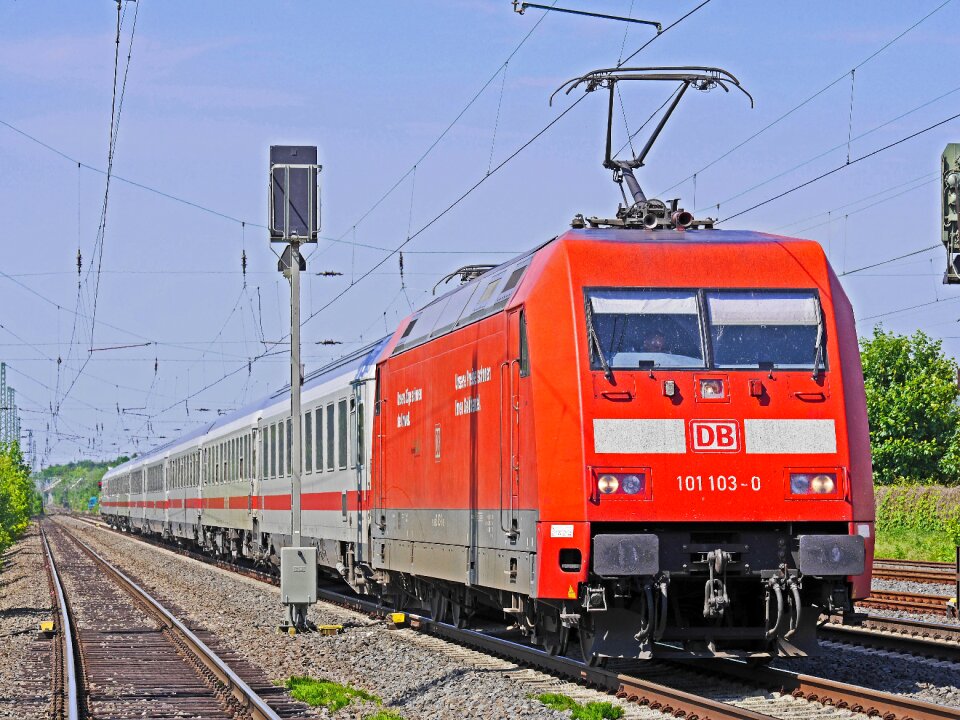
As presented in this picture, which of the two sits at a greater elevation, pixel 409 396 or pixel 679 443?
pixel 409 396

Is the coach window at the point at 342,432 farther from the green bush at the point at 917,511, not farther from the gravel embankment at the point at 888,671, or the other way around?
the green bush at the point at 917,511

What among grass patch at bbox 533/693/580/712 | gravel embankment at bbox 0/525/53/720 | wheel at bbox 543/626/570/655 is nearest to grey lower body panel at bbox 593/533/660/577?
grass patch at bbox 533/693/580/712

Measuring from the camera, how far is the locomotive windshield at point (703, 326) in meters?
11.8

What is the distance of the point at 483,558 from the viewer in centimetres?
1377

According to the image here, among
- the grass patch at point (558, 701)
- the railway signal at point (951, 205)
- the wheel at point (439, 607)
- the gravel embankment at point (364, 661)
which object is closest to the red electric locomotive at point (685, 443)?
the grass patch at point (558, 701)

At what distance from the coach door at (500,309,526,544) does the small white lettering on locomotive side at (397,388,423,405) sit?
12.4 feet

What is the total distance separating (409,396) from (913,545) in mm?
25737

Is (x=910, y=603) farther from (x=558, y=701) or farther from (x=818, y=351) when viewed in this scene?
(x=558, y=701)

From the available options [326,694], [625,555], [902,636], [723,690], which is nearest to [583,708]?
[625,555]

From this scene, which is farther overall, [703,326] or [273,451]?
[273,451]

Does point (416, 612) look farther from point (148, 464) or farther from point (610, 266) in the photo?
point (148, 464)

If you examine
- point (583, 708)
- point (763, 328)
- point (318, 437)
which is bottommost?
point (583, 708)

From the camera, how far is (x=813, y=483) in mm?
11578

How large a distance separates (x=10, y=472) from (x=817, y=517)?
59.6 m
